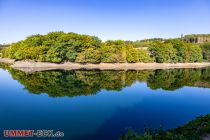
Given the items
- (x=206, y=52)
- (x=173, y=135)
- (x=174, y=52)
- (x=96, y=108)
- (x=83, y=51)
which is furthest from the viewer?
(x=206, y=52)

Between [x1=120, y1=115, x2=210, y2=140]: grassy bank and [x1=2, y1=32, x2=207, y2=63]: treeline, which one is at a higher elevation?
[x1=2, y1=32, x2=207, y2=63]: treeline

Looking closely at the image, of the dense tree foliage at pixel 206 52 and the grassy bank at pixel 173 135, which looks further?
the dense tree foliage at pixel 206 52

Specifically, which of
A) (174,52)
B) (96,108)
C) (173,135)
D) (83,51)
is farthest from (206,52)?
(173,135)

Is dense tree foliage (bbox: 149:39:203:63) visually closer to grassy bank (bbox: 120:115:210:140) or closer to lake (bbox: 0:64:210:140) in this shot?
lake (bbox: 0:64:210:140)

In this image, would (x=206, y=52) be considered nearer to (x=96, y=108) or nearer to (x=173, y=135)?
(x=96, y=108)

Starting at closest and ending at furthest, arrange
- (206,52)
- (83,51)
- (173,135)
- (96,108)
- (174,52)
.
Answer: (173,135)
(96,108)
(83,51)
(174,52)
(206,52)

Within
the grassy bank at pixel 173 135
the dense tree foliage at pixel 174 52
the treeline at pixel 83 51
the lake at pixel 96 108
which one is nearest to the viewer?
the grassy bank at pixel 173 135

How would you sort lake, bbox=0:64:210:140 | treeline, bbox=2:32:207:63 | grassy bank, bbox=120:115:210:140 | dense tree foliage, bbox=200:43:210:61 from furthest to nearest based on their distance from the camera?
dense tree foliage, bbox=200:43:210:61, treeline, bbox=2:32:207:63, lake, bbox=0:64:210:140, grassy bank, bbox=120:115:210:140

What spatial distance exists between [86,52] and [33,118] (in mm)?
64363

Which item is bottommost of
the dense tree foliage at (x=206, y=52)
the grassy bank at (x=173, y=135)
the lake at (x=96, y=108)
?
the lake at (x=96, y=108)

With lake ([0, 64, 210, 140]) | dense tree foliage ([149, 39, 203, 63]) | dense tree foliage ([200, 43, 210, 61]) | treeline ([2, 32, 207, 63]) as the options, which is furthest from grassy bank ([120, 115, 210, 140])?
dense tree foliage ([200, 43, 210, 61])

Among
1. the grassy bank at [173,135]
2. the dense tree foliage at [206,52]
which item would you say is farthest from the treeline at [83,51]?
the grassy bank at [173,135]

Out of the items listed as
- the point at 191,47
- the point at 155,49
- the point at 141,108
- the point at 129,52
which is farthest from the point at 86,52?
the point at 141,108

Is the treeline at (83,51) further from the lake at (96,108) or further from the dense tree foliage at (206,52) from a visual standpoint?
the lake at (96,108)
